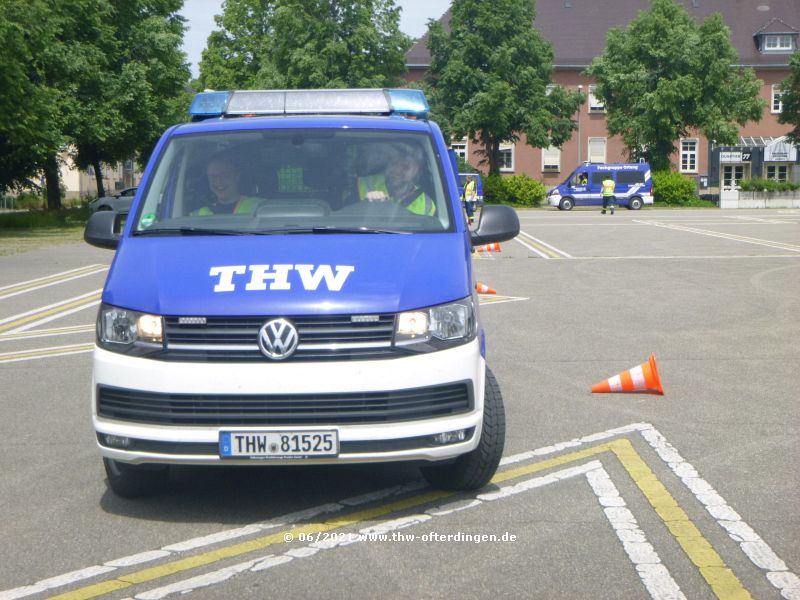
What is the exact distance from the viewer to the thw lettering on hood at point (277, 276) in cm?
526

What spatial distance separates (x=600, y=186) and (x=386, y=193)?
56645mm

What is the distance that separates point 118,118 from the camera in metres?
45.4

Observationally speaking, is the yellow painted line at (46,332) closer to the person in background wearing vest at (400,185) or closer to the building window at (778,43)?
the person in background wearing vest at (400,185)

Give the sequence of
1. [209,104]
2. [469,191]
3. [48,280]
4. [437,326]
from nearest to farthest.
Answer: [437,326]
[209,104]
[48,280]
[469,191]

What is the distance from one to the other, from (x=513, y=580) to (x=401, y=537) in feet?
2.31

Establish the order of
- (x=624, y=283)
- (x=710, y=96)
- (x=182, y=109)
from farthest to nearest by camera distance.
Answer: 1. (x=710, y=96)
2. (x=182, y=109)
3. (x=624, y=283)

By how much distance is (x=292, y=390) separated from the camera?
509 centimetres

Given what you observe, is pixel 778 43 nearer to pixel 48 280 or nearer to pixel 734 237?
pixel 734 237

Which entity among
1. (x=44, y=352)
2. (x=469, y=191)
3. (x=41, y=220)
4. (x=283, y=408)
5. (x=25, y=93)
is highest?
(x=25, y=93)

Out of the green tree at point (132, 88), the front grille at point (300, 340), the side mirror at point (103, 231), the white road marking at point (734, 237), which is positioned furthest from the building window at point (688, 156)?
the front grille at point (300, 340)

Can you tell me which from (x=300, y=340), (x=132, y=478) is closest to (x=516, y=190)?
(x=132, y=478)

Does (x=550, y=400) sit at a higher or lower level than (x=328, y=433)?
lower

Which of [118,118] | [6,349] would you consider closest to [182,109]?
[118,118]

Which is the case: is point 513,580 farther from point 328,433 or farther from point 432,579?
Result: point 328,433
